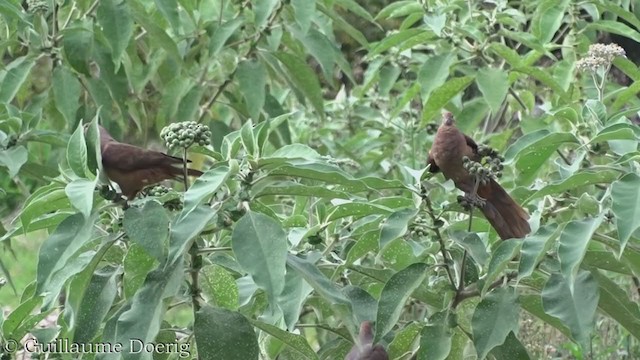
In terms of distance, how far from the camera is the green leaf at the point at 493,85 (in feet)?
10.6

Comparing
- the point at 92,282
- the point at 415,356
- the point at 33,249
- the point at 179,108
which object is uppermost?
the point at 92,282

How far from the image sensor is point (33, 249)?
800 cm

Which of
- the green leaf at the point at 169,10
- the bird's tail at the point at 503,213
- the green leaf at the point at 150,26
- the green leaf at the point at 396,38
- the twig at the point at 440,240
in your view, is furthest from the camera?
the green leaf at the point at 396,38

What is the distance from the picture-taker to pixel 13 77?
3.12 metres

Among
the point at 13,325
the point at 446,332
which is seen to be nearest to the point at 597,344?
the point at 446,332

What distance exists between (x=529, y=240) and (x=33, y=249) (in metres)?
6.61

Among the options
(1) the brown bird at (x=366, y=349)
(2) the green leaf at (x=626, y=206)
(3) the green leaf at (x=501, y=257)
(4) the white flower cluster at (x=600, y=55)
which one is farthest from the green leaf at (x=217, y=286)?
(4) the white flower cluster at (x=600, y=55)

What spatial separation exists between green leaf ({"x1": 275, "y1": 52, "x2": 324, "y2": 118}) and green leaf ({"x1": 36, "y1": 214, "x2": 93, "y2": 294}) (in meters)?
1.70

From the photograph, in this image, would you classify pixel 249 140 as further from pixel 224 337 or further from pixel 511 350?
pixel 511 350

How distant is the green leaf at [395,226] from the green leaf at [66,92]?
155 centimetres

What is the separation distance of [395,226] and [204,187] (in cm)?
35

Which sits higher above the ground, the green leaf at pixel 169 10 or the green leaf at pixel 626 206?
the green leaf at pixel 626 206

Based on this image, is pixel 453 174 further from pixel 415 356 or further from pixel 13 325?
pixel 13 325

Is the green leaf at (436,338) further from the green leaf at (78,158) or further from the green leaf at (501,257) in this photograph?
the green leaf at (78,158)
